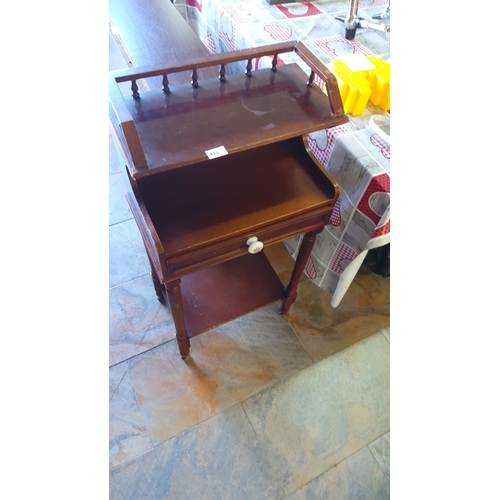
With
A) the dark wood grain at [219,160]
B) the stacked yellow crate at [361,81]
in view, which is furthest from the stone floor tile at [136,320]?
the stacked yellow crate at [361,81]

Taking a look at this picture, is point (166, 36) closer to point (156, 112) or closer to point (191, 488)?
point (156, 112)

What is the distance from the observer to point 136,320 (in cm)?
142

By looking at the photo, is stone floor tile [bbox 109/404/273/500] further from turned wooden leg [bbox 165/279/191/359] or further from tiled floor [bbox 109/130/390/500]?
turned wooden leg [bbox 165/279/191/359]

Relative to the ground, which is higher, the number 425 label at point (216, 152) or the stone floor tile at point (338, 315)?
the number 425 label at point (216, 152)

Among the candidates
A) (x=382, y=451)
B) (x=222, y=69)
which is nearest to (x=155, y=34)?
(x=222, y=69)

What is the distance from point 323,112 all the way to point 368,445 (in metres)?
1.10

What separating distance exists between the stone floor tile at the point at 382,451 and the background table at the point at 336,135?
0.50 metres

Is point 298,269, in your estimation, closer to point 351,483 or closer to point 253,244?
point 253,244

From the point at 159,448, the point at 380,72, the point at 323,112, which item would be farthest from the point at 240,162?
the point at 159,448

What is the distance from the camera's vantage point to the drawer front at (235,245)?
84 cm

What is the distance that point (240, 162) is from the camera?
1.01 meters

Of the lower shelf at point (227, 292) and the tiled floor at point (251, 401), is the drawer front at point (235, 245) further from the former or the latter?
the tiled floor at point (251, 401)
